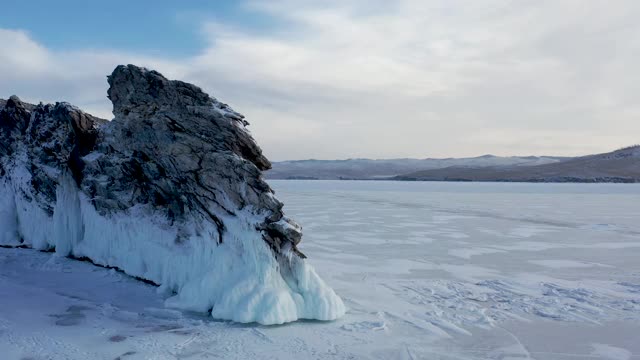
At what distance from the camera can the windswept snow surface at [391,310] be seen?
748 centimetres

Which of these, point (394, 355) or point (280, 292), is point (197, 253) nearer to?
point (280, 292)

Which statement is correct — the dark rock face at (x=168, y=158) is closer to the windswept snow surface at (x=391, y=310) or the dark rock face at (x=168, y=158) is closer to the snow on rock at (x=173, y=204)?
the snow on rock at (x=173, y=204)

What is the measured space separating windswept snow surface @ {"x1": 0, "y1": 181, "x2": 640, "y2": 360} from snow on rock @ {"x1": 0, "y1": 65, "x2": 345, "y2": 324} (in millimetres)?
483

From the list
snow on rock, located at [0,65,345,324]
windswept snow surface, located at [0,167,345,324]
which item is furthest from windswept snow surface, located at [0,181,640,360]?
snow on rock, located at [0,65,345,324]

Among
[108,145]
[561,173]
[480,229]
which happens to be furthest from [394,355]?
[561,173]

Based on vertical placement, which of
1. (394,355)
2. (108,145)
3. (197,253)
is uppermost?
(108,145)

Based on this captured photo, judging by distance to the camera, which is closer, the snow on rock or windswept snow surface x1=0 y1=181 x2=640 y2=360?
windswept snow surface x1=0 y1=181 x2=640 y2=360

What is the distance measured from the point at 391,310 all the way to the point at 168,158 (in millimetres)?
5586

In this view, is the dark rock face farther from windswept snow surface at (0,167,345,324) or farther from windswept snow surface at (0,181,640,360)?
windswept snow surface at (0,181,640,360)

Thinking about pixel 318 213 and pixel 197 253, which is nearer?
pixel 197 253

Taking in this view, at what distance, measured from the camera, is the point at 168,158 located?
11.0m

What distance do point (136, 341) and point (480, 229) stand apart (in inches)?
661

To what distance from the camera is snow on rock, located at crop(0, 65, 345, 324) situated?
9.23 m

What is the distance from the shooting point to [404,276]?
12.4m
